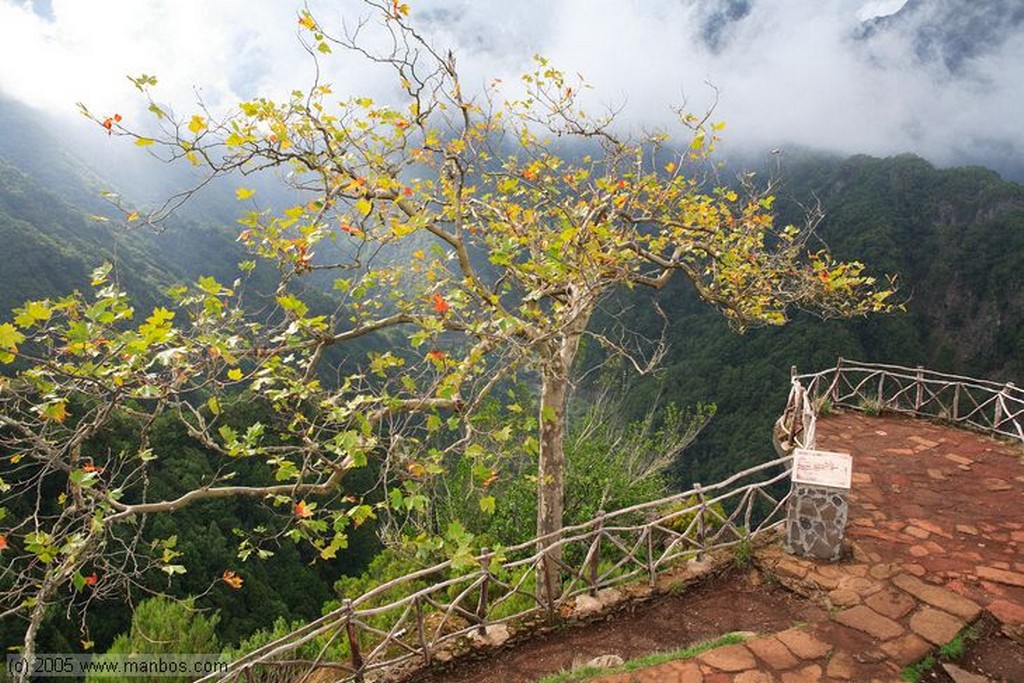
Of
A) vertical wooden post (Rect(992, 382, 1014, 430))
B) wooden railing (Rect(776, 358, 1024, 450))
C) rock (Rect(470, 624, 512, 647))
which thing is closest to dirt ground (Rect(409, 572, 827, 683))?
rock (Rect(470, 624, 512, 647))

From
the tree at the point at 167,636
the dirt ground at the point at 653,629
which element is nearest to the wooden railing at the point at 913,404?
the dirt ground at the point at 653,629

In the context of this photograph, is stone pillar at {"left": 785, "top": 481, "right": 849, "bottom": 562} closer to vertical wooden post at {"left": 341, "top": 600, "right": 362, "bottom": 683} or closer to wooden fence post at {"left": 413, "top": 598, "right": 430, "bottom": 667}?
wooden fence post at {"left": 413, "top": 598, "right": 430, "bottom": 667}

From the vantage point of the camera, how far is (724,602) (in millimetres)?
5949

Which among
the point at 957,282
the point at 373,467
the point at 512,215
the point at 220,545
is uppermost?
the point at 957,282

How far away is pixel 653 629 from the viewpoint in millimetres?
5824

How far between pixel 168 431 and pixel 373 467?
39.0 ft

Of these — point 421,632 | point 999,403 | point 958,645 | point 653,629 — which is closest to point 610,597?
point 653,629

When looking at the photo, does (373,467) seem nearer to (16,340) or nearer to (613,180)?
(613,180)

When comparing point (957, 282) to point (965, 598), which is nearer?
point (965, 598)

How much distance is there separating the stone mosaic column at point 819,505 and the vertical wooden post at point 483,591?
10.8 ft

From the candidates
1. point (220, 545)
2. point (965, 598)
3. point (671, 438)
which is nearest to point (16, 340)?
point (965, 598)

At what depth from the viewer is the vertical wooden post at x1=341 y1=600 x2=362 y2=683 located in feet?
16.9

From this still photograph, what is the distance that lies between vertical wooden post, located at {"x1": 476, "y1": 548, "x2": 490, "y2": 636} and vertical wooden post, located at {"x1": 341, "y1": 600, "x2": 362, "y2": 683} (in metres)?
1.20

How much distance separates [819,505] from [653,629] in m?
2.16
